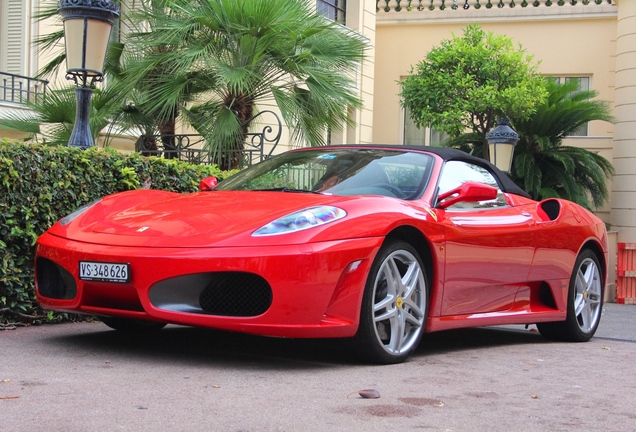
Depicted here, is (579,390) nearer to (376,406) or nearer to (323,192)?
(376,406)

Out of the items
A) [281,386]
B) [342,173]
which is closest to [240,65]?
[342,173]

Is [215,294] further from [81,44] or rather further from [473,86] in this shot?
[473,86]

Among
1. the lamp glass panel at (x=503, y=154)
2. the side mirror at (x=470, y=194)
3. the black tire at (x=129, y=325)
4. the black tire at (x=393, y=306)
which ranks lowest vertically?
the black tire at (x=129, y=325)

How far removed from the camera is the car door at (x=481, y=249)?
570cm

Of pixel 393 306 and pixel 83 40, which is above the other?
pixel 83 40

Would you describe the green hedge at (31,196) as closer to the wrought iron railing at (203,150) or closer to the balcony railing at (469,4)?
the wrought iron railing at (203,150)

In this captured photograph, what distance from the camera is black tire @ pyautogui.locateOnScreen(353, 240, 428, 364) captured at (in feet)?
16.4

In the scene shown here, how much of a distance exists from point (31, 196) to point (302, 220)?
2.29 m

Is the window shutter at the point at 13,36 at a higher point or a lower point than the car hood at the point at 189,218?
higher

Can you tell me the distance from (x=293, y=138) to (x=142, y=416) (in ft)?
25.5

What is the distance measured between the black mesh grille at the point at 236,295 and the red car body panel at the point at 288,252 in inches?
2.2

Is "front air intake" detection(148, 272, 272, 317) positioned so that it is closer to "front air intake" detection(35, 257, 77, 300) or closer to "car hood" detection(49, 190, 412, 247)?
"car hood" detection(49, 190, 412, 247)

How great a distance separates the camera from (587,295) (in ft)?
24.2

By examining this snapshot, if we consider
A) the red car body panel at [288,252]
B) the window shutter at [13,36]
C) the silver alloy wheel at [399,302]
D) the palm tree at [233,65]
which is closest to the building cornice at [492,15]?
the window shutter at [13,36]
